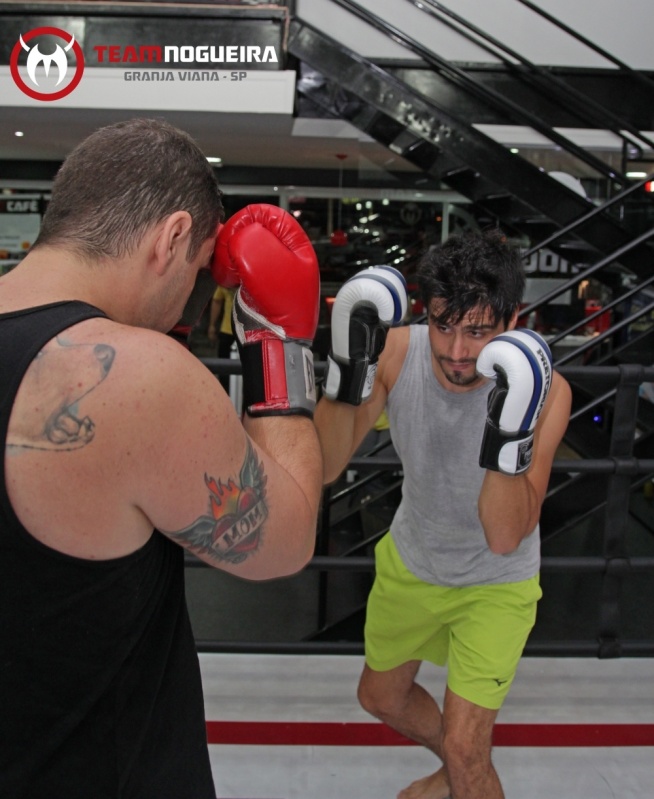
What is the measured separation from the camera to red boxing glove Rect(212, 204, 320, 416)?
3.93 feet

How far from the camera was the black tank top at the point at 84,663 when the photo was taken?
2.97 ft

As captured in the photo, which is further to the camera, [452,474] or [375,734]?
[375,734]

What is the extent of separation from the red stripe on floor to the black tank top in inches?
44.2

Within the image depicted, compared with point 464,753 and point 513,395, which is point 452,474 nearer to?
point 513,395

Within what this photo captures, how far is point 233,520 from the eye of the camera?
1.01m

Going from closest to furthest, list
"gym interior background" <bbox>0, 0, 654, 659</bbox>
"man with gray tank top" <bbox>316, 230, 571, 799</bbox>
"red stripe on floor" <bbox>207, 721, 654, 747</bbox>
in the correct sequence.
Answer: "man with gray tank top" <bbox>316, 230, 571, 799</bbox>, "red stripe on floor" <bbox>207, 721, 654, 747</bbox>, "gym interior background" <bbox>0, 0, 654, 659</bbox>

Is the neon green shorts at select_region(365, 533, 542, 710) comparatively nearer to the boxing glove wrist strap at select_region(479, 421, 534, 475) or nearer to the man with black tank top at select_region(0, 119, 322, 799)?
the boxing glove wrist strap at select_region(479, 421, 534, 475)

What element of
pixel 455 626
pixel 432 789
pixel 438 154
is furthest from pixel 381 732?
pixel 438 154

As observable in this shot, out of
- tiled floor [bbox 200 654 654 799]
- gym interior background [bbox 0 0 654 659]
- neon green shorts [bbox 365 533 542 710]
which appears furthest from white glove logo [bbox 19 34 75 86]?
neon green shorts [bbox 365 533 542 710]

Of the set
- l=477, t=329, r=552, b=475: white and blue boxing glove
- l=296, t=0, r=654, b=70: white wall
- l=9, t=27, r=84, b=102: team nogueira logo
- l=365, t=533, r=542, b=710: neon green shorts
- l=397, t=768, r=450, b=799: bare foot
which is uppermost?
l=296, t=0, r=654, b=70: white wall

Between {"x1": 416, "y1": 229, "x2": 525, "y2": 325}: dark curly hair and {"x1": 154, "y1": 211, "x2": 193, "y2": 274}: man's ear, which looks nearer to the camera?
{"x1": 154, "y1": 211, "x2": 193, "y2": 274}: man's ear

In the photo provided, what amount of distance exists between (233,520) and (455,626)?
102 cm

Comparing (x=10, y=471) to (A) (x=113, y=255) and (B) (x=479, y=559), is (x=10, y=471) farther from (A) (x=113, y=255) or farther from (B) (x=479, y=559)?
(B) (x=479, y=559)

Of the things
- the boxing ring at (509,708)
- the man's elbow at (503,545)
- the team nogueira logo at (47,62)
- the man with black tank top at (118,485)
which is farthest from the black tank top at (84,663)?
the team nogueira logo at (47,62)
